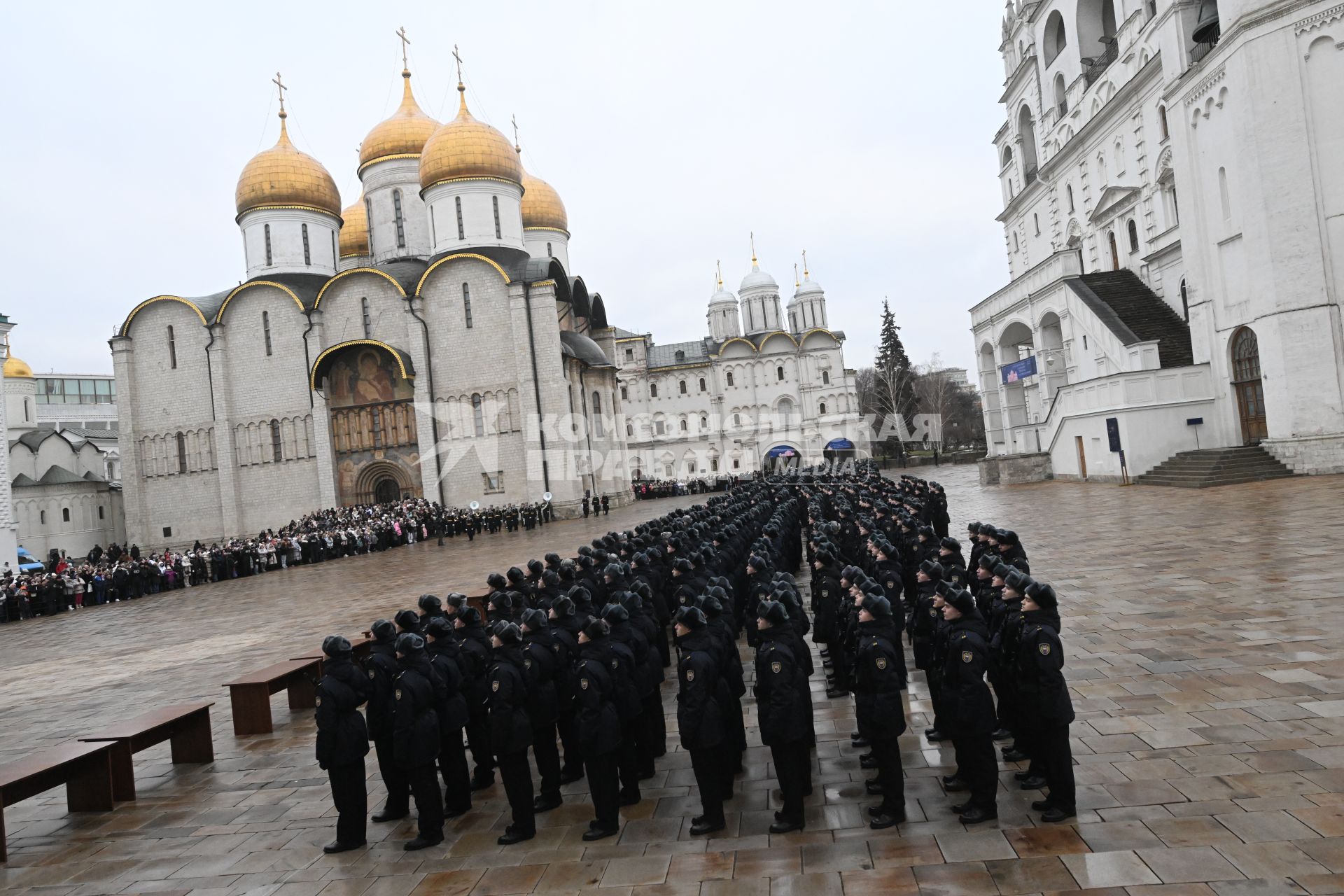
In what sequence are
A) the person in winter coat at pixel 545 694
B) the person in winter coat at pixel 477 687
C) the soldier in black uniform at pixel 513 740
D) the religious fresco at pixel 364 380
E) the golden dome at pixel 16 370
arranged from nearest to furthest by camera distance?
1. the soldier in black uniform at pixel 513 740
2. the person in winter coat at pixel 545 694
3. the person in winter coat at pixel 477 687
4. the religious fresco at pixel 364 380
5. the golden dome at pixel 16 370

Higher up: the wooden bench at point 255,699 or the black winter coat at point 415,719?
the black winter coat at point 415,719

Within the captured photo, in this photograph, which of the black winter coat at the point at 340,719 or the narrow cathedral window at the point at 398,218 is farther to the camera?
the narrow cathedral window at the point at 398,218

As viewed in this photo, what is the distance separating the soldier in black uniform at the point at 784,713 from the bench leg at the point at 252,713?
5.07 meters

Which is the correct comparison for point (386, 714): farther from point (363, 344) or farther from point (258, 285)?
point (258, 285)

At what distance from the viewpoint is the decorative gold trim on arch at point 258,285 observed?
35.1 m

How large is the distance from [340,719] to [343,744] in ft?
0.51

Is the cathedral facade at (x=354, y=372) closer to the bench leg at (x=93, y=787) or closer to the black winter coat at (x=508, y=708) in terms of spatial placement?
the bench leg at (x=93, y=787)

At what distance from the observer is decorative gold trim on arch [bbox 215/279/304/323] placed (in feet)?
115

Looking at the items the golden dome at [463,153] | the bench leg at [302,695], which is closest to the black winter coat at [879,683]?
the bench leg at [302,695]

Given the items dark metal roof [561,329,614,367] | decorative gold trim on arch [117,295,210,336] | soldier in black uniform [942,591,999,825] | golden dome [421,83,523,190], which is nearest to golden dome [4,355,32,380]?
decorative gold trim on arch [117,295,210,336]

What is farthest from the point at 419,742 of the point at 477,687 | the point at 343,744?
the point at 477,687

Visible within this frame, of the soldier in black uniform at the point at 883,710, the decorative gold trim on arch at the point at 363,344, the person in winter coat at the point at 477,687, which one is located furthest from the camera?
the decorative gold trim on arch at the point at 363,344

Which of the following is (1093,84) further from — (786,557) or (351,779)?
(351,779)

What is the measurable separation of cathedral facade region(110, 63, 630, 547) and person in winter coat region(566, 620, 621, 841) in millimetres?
28467
